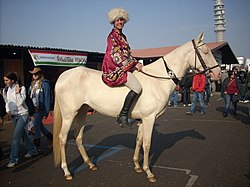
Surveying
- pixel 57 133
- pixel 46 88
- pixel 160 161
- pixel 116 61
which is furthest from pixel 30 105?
pixel 160 161

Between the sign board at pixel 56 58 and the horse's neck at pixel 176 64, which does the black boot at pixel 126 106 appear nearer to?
the horse's neck at pixel 176 64

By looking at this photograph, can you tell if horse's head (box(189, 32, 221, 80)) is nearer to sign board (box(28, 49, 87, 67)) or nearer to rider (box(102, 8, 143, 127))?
rider (box(102, 8, 143, 127))

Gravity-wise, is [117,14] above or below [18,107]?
above

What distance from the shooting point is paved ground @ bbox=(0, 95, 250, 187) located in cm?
Result: 359

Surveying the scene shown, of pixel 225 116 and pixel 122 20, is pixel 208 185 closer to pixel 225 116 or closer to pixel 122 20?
pixel 122 20

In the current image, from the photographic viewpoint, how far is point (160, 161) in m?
4.41

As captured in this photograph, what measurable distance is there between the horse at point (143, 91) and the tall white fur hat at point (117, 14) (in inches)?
38.3

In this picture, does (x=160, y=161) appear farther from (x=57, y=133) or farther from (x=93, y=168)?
(x=57, y=133)

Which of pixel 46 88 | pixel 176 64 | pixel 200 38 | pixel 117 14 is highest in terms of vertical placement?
pixel 117 14

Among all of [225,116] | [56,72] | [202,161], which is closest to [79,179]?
[202,161]

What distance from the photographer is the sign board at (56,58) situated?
10273mm

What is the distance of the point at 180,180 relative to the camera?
3.52 m

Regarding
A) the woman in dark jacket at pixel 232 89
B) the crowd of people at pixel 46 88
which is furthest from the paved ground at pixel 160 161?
the woman in dark jacket at pixel 232 89

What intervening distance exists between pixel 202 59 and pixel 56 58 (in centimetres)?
874
